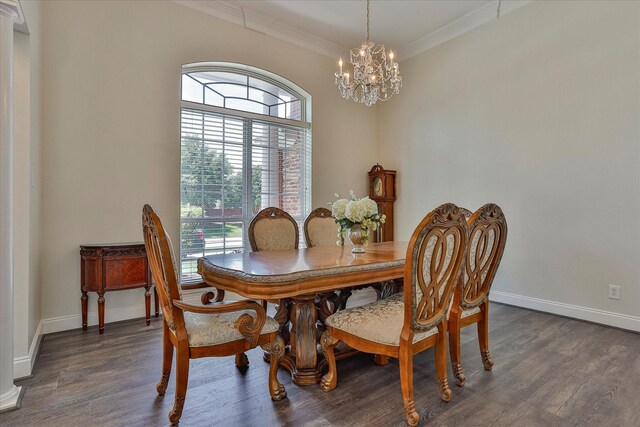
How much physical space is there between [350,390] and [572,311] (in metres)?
2.73

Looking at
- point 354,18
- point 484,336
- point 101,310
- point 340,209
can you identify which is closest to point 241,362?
point 340,209

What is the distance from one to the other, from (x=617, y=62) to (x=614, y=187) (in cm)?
115

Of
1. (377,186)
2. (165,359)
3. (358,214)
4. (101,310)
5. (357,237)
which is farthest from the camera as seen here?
(377,186)

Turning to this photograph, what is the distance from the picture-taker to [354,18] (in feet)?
14.1

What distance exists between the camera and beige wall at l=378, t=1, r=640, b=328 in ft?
10.5

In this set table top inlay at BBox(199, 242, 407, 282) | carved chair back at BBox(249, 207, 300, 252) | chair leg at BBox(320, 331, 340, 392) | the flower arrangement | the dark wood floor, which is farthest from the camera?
carved chair back at BBox(249, 207, 300, 252)

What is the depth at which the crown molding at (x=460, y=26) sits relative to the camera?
13.1 feet

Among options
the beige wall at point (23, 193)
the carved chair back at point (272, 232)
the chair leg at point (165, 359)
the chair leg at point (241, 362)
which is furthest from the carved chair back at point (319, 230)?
the beige wall at point (23, 193)

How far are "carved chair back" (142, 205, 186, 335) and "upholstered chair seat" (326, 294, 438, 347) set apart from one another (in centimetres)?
85

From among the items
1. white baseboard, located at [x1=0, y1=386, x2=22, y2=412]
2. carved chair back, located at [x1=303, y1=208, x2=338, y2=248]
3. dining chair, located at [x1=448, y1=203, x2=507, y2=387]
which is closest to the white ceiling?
carved chair back, located at [x1=303, y1=208, x2=338, y2=248]

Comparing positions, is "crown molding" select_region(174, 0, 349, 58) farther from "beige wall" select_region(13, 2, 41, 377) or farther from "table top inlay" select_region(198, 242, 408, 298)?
"table top inlay" select_region(198, 242, 408, 298)

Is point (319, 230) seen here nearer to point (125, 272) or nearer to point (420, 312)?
point (125, 272)

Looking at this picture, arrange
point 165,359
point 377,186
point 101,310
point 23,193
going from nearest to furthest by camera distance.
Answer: point 165,359
point 23,193
point 101,310
point 377,186

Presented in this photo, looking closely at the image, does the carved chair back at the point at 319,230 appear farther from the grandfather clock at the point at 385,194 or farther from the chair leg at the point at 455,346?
the grandfather clock at the point at 385,194
